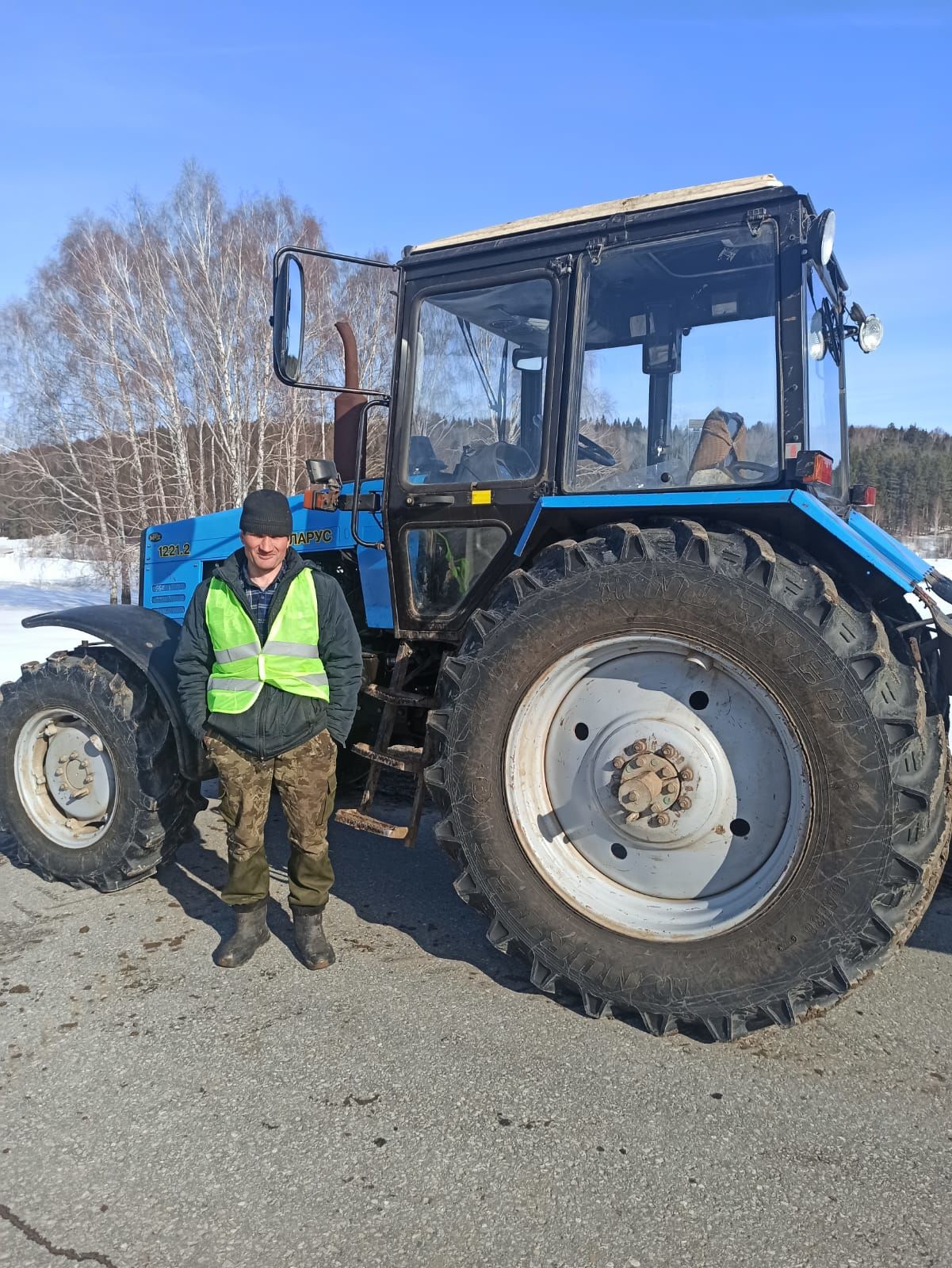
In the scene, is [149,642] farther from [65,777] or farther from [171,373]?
[171,373]

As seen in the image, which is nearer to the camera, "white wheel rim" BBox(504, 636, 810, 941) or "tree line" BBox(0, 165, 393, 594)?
"white wheel rim" BBox(504, 636, 810, 941)

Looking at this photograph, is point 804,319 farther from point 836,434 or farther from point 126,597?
point 126,597

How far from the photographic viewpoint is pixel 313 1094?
2.38 m

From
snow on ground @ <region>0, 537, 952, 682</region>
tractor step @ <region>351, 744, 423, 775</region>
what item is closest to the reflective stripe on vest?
tractor step @ <region>351, 744, 423, 775</region>

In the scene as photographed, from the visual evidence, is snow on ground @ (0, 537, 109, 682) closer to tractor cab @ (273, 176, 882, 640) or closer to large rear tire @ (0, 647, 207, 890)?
large rear tire @ (0, 647, 207, 890)

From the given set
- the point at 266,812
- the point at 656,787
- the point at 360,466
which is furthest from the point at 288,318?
the point at 656,787

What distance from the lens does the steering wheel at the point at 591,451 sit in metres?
3.04

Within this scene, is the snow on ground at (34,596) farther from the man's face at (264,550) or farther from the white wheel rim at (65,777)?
the man's face at (264,550)

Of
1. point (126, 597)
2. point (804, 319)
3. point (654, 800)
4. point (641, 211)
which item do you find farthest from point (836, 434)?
point (126, 597)

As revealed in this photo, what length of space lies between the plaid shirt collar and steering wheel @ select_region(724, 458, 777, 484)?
1597mm

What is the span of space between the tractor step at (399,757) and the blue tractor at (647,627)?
1 centimetres

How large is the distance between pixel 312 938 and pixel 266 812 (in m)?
0.49

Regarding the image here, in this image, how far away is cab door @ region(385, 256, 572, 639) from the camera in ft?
10.2

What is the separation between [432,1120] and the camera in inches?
89.4
